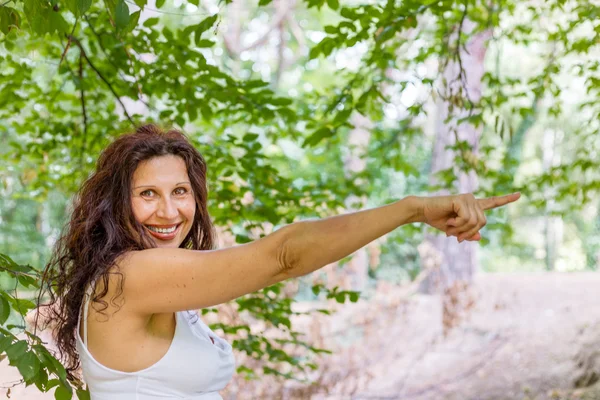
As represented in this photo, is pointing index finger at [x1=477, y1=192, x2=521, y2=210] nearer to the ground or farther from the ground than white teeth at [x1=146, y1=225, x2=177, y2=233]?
nearer to the ground

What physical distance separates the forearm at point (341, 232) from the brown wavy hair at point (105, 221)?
449 millimetres

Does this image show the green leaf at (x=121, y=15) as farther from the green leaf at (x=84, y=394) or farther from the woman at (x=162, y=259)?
the green leaf at (x=84, y=394)

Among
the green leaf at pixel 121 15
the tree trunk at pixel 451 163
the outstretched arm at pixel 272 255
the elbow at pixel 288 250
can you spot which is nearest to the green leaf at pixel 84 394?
the outstretched arm at pixel 272 255

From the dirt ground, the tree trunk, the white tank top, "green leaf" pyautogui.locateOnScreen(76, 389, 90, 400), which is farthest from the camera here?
the tree trunk

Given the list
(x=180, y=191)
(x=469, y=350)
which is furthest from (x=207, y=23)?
(x=469, y=350)

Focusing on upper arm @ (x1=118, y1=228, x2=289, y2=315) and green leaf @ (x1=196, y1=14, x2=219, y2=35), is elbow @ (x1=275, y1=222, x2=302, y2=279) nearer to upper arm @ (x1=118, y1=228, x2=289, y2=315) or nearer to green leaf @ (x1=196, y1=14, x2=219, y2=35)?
upper arm @ (x1=118, y1=228, x2=289, y2=315)

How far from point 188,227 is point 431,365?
7926mm

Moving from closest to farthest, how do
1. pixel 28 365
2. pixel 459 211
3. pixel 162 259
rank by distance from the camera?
pixel 459 211 → pixel 162 259 → pixel 28 365

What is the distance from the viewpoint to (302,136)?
5156mm

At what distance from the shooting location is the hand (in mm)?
1548

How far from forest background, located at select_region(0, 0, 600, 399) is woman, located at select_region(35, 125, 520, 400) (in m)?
0.20

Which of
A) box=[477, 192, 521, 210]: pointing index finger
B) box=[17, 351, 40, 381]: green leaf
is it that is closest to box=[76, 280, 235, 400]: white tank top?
box=[17, 351, 40, 381]: green leaf

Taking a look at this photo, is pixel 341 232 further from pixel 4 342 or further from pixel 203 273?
pixel 4 342

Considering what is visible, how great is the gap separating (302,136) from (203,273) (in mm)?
3585
